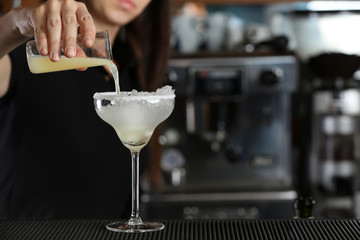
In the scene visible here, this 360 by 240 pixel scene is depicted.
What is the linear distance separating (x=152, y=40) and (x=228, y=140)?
3.40ft

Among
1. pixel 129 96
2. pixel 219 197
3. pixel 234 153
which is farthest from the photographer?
pixel 234 153

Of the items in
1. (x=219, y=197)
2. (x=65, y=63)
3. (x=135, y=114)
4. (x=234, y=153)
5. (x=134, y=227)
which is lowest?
(x=219, y=197)

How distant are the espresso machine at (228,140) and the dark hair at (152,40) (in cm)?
81

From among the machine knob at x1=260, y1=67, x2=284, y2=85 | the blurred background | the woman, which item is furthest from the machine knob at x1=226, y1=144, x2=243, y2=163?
the woman

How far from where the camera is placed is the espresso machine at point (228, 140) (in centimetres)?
300

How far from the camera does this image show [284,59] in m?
3.07

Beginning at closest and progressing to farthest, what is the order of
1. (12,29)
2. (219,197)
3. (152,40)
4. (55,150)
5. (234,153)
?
(12,29) < (55,150) < (152,40) < (219,197) < (234,153)

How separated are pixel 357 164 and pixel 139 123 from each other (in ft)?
7.10

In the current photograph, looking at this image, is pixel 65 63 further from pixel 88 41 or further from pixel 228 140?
pixel 228 140

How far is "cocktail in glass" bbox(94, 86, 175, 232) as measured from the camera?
1.16 m

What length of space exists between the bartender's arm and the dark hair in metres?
0.88

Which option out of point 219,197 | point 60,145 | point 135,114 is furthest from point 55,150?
point 219,197

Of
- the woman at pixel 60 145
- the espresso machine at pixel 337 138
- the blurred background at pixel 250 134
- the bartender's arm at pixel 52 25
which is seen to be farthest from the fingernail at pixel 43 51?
the espresso machine at pixel 337 138

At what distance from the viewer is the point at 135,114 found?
1198mm
